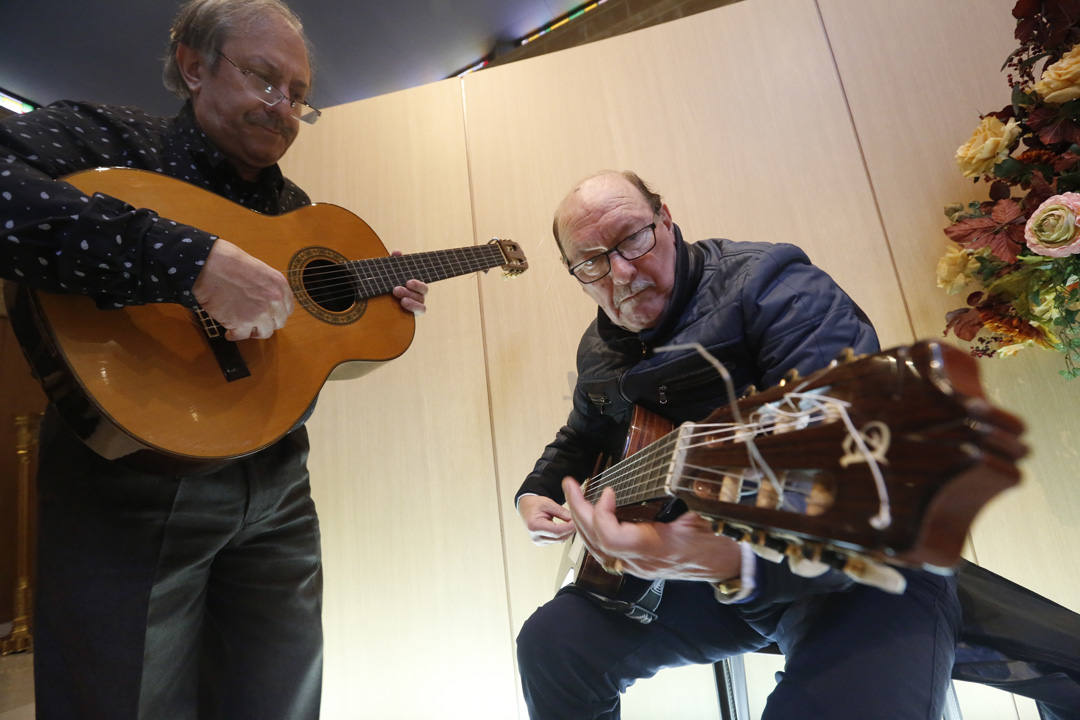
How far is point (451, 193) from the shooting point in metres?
2.34

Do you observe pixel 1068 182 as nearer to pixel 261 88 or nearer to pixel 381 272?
pixel 381 272

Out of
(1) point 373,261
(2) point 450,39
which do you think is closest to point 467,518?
(1) point 373,261

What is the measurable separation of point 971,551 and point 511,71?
2344 mm

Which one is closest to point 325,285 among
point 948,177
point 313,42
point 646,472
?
point 646,472

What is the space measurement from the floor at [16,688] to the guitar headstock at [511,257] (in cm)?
190

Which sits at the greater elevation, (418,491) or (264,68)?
(264,68)

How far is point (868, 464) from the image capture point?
441 millimetres

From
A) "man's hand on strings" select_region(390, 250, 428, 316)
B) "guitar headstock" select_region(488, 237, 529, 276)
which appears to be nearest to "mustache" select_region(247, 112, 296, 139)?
"man's hand on strings" select_region(390, 250, 428, 316)

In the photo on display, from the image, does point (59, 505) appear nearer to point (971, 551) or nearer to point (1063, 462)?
point (971, 551)

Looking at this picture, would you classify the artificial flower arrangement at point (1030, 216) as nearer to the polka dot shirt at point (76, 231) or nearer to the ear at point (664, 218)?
the ear at point (664, 218)

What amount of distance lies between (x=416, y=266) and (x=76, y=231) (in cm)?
70

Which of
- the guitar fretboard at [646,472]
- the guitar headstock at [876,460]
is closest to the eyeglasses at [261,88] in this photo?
the guitar fretboard at [646,472]

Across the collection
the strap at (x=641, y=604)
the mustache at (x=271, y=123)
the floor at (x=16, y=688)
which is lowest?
the floor at (x=16, y=688)

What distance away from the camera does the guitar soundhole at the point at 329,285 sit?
1210 millimetres
